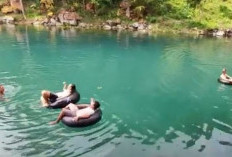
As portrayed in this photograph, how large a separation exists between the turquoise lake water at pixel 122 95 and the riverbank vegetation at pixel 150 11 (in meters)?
10.3

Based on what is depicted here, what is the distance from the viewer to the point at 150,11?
49688 millimetres

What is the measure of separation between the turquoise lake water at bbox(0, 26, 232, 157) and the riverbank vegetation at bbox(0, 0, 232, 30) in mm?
10330

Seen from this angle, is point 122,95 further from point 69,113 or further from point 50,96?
point 69,113

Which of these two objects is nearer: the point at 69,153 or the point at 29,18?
the point at 69,153

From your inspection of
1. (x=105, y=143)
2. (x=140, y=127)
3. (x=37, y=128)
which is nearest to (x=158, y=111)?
(x=140, y=127)

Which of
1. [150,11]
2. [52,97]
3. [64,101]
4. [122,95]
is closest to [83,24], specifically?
[150,11]

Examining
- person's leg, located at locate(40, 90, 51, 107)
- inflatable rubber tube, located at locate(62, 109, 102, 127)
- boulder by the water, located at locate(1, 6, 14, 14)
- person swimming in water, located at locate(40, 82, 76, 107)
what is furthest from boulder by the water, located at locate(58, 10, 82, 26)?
inflatable rubber tube, located at locate(62, 109, 102, 127)

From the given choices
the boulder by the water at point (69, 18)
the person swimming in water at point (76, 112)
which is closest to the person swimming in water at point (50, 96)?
the person swimming in water at point (76, 112)

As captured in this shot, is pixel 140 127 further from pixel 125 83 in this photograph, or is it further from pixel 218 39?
pixel 218 39

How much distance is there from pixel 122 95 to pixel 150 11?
32.3 meters

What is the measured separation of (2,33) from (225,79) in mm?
27412

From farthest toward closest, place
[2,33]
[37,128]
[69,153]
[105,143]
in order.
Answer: [2,33]
[37,128]
[105,143]
[69,153]

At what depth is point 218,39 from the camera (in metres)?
41.2

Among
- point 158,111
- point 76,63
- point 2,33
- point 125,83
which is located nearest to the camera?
point 158,111
